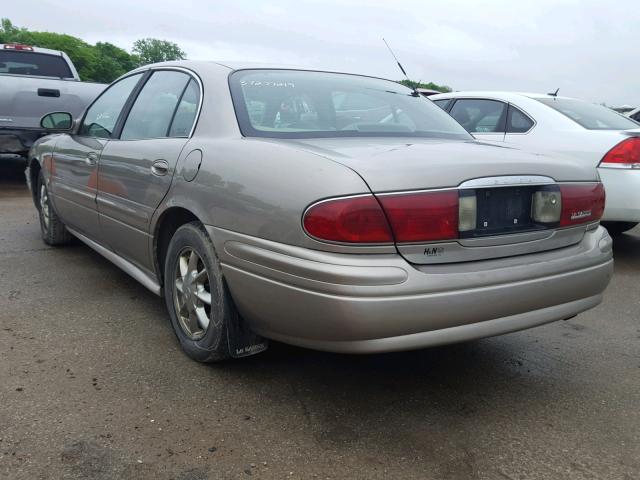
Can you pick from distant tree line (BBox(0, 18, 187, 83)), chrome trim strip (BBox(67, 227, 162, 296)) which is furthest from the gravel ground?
distant tree line (BBox(0, 18, 187, 83))

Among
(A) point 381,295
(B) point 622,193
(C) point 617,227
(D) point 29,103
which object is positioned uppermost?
(D) point 29,103

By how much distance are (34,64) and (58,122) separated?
5.67m

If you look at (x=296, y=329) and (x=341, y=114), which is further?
(x=341, y=114)

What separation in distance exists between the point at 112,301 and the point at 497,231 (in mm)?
2499

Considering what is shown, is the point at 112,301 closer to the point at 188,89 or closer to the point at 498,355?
the point at 188,89

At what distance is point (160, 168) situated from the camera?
3.04 meters

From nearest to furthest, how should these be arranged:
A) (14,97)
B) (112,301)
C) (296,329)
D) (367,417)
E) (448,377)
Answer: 1. (296,329)
2. (367,417)
3. (448,377)
4. (112,301)
5. (14,97)

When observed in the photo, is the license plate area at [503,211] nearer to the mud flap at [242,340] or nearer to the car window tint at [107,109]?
the mud flap at [242,340]

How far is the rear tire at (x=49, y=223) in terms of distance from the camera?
504 centimetres

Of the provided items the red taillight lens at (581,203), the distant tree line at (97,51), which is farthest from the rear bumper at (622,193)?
the distant tree line at (97,51)

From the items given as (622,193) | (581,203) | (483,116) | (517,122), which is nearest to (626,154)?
(622,193)

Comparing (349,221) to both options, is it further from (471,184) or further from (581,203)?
(581,203)

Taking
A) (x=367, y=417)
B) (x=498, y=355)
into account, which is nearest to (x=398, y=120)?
(x=498, y=355)

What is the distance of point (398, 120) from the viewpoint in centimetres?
320
